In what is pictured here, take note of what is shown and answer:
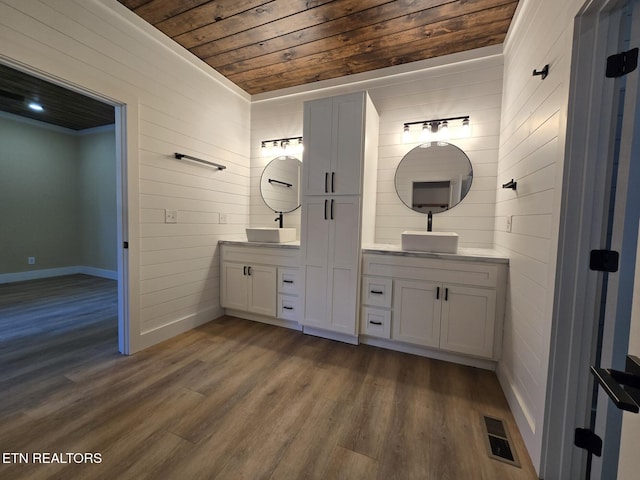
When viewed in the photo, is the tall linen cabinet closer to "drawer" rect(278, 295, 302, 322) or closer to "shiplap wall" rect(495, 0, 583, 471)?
"drawer" rect(278, 295, 302, 322)

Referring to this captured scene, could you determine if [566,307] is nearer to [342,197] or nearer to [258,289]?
[342,197]

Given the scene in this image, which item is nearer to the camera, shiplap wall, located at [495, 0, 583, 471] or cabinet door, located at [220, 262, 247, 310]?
shiplap wall, located at [495, 0, 583, 471]

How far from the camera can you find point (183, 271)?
2.71 metres

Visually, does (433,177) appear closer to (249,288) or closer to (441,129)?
(441,129)

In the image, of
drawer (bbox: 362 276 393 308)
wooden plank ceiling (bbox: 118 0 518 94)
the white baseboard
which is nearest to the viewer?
wooden plank ceiling (bbox: 118 0 518 94)

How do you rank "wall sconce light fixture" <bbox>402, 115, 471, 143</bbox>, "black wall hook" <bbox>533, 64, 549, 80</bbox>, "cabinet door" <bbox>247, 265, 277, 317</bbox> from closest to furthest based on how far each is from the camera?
"black wall hook" <bbox>533, 64, 549, 80</bbox>, "wall sconce light fixture" <bbox>402, 115, 471, 143</bbox>, "cabinet door" <bbox>247, 265, 277, 317</bbox>

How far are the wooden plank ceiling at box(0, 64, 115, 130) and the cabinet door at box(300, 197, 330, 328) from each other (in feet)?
8.59

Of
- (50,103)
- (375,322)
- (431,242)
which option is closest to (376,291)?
(375,322)

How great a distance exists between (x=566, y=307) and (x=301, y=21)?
101 inches

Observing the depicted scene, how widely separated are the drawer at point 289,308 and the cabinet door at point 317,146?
109 cm

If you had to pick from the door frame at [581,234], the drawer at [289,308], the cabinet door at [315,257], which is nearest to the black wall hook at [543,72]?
the door frame at [581,234]

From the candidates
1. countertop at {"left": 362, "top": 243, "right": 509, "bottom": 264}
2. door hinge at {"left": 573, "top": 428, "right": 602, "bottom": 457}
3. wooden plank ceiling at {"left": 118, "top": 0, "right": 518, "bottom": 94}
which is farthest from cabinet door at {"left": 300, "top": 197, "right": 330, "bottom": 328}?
door hinge at {"left": 573, "top": 428, "right": 602, "bottom": 457}

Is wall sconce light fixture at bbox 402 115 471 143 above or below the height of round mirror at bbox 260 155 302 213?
above

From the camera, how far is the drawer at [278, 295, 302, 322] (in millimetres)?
2777
